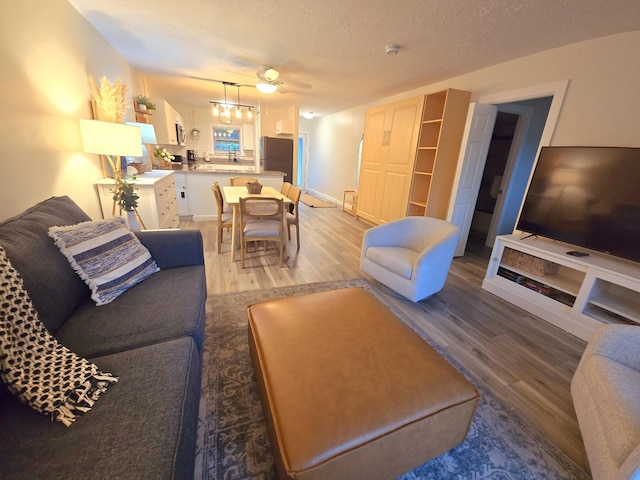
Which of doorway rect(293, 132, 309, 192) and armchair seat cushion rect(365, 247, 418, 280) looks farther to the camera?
doorway rect(293, 132, 309, 192)

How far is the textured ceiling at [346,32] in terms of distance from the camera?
6.50 ft

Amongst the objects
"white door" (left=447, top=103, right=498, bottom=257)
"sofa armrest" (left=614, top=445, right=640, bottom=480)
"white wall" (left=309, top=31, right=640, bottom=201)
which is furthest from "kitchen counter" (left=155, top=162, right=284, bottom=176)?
"sofa armrest" (left=614, top=445, right=640, bottom=480)

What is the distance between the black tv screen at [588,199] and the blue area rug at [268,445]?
164 cm

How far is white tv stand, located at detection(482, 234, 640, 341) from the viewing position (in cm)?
192

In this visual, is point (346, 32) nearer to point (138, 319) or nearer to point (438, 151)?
point (438, 151)

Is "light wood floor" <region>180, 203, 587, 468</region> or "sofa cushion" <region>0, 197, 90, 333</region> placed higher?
"sofa cushion" <region>0, 197, 90, 333</region>

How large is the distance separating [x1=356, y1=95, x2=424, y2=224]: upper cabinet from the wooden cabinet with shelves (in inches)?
5.4

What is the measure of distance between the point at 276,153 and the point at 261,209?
4.09m

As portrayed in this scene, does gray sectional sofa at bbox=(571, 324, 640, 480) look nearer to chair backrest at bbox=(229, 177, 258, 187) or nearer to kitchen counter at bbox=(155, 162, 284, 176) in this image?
chair backrest at bbox=(229, 177, 258, 187)

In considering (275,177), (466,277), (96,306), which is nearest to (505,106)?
(466,277)

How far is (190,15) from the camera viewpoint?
91.7 inches

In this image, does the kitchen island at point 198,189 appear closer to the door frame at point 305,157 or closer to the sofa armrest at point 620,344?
the door frame at point 305,157

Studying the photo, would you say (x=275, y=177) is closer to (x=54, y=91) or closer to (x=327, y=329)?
(x=54, y=91)

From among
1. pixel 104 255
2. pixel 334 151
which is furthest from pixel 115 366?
pixel 334 151
